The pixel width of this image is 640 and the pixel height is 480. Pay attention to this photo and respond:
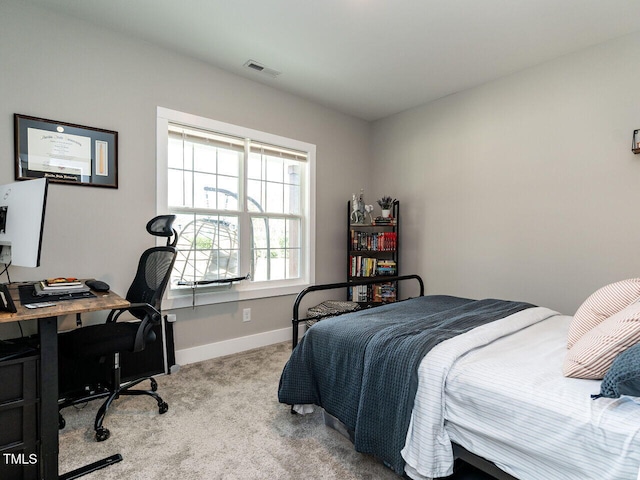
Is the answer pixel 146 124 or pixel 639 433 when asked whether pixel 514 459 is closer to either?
pixel 639 433

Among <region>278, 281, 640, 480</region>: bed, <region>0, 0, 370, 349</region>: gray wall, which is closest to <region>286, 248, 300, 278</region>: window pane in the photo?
<region>0, 0, 370, 349</region>: gray wall

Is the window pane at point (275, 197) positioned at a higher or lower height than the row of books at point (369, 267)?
higher

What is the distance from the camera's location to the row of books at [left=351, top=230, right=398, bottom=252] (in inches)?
158

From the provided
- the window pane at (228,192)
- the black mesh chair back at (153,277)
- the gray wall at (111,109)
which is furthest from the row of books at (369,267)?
the black mesh chair back at (153,277)

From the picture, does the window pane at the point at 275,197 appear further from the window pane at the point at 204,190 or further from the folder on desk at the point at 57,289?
the folder on desk at the point at 57,289

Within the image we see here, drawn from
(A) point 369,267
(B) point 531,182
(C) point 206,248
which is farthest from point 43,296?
(B) point 531,182

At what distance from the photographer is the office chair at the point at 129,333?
6.31 ft

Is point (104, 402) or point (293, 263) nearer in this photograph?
point (104, 402)

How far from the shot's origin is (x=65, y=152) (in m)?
2.43

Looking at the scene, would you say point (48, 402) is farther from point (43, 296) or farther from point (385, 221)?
point (385, 221)

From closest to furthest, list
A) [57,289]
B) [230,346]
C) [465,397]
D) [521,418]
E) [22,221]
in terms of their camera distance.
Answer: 1. [521,418]
2. [465,397]
3. [22,221]
4. [57,289]
5. [230,346]

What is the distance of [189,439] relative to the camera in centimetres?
188

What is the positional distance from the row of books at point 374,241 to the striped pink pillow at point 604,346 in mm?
2702

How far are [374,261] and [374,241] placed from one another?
0.25 m
